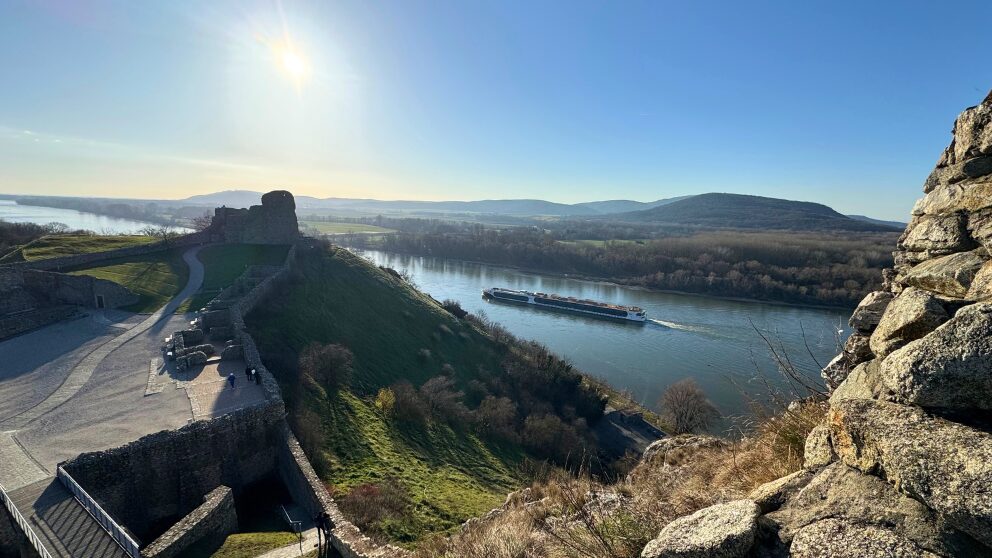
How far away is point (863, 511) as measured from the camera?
9.80ft

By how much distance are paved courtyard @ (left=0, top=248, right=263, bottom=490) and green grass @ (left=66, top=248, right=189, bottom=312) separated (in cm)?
337

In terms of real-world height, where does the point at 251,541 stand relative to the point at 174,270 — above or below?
below

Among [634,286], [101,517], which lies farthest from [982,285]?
[634,286]

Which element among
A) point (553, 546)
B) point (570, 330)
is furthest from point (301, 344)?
point (570, 330)

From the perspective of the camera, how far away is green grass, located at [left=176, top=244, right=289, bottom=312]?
24281 millimetres

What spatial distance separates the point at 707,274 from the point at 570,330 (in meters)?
38.5

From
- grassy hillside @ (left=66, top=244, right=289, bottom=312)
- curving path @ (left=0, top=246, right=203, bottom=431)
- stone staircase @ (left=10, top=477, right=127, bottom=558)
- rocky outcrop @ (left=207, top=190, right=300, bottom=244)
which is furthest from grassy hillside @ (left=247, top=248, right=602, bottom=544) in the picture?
stone staircase @ (left=10, top=477, right=127, bottom=558)

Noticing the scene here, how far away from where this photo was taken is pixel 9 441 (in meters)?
11.2

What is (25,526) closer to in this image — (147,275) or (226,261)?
(147,275)

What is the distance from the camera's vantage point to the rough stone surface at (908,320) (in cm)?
338

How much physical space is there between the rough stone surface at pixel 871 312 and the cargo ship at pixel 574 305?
47966mm

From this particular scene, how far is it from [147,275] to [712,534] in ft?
101

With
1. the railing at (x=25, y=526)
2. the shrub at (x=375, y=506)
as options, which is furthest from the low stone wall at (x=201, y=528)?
the shrub at (x=375, y=506)

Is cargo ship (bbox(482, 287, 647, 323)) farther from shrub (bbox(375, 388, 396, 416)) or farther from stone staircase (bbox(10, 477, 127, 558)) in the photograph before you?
stone staircase (bbox(10, 477, 127, 558))
